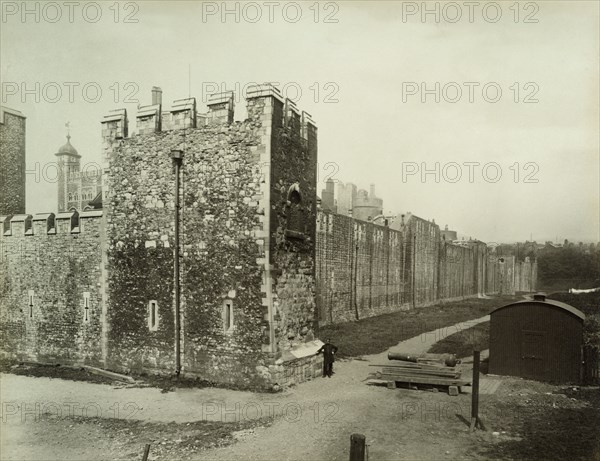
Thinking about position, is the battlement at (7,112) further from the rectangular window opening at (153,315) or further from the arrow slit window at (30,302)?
the rectangular window opening at (153,315)

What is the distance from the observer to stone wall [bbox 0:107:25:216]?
2108 centimetres

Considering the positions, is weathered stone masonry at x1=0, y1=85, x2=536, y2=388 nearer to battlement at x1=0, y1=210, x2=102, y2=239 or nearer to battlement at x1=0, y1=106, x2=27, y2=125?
battlement at x1=0, y1=210, x2=102, y2=239

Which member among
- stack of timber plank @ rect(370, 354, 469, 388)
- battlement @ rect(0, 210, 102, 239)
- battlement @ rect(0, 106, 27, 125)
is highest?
battlement @ rect(0, 106, 27, 125)

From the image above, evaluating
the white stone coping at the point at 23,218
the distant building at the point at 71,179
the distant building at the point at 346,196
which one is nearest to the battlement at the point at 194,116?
the white stone coping at the point at 23,218

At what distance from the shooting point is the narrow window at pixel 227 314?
45.0 feet

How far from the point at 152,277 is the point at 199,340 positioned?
268 centimetres

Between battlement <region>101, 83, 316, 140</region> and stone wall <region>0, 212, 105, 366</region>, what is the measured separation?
3271mm

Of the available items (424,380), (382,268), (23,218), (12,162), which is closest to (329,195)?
(382,268)

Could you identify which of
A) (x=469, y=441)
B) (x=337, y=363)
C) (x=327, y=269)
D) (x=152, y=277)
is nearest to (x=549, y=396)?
(x=469, y=441)

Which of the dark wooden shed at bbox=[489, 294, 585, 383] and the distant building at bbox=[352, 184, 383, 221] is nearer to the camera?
the dark wooden shed at bbox=[489, 294, 585, 383]

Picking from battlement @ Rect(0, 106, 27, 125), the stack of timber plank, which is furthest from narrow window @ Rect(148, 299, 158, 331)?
battlement @ Rect(0, 106, 27, 125)

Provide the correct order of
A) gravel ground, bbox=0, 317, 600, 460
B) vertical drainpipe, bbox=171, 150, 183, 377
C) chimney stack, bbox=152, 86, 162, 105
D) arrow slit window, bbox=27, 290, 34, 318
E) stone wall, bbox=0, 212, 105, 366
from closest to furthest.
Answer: gravel ground, bbox=0, 317, 600, 460 → vertical drainpipe, bbox=171, 150, 183, 377 → stone wall, bbox=0, 212, 105, 366 → arrow slit window, bbox=27, 290, 34, 318 → chimney stack, bbox=152, 86, 162, 105

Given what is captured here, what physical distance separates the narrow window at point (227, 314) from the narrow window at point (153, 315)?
2630 mm

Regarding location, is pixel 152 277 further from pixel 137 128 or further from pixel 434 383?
pixel 434 383
